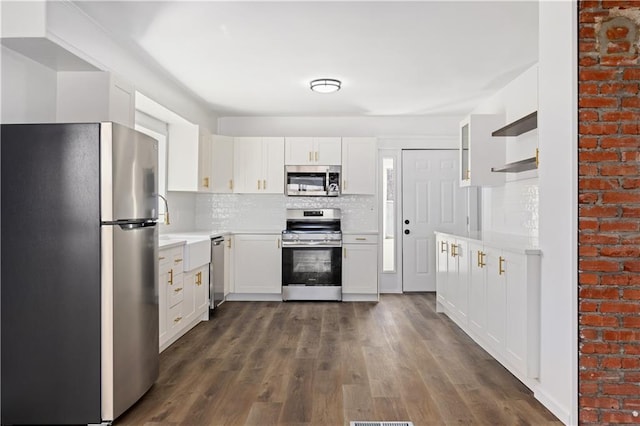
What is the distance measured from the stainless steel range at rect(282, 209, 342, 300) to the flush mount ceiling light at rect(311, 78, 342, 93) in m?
1.98

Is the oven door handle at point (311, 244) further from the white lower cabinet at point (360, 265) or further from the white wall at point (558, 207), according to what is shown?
the white wall at point (558, 207)

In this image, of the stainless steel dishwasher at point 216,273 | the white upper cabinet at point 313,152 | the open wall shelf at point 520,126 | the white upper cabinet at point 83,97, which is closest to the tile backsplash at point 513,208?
the open wall shelf at point 520,126

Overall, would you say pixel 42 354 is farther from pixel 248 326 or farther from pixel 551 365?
pixel 551 365

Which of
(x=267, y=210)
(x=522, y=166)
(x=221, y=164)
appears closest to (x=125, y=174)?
(x=522, y=166)

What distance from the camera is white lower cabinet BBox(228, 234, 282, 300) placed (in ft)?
19.3

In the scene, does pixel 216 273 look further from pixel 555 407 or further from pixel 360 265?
pixel 555 407

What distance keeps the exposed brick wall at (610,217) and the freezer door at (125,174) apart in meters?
2.51

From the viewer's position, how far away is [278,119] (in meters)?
6.43

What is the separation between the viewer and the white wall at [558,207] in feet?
7.90

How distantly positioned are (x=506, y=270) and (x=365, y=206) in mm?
3322

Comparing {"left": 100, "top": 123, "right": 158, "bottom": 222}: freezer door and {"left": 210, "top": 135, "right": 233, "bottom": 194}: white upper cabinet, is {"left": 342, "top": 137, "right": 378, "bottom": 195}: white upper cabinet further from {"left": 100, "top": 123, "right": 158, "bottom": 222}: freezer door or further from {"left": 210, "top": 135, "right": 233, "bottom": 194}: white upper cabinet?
{"left": 100, "top": 123, "right": 158, "bottom": 222}: freezer door

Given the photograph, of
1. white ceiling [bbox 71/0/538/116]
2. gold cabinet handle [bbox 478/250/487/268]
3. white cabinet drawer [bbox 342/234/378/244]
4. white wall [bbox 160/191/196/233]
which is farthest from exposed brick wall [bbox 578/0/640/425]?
white wall [bbox 160/191/196/233]

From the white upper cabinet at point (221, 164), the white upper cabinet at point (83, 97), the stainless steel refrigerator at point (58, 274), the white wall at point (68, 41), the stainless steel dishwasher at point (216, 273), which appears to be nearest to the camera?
the stainless steel refrigerator at point (58, 274)

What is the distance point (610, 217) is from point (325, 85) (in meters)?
2.98
